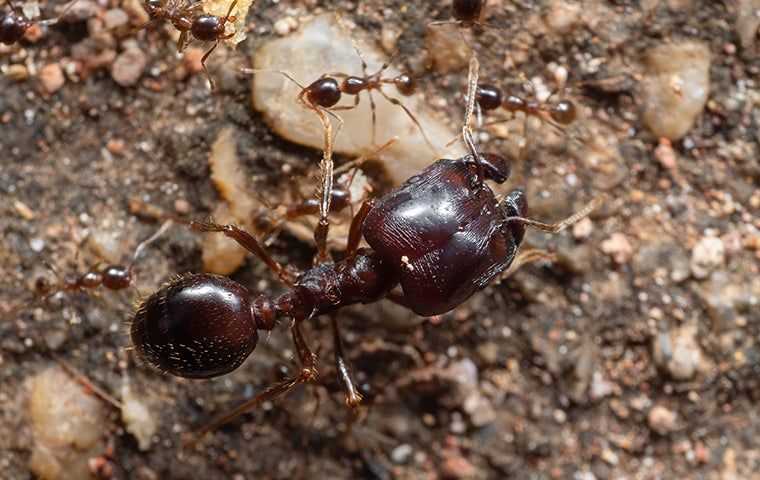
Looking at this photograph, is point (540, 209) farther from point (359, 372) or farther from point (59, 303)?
point (59, 303)

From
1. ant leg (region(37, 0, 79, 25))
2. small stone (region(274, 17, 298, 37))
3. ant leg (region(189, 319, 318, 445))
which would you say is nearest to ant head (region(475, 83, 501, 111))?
small stone (region(274, 17, 298, 37))

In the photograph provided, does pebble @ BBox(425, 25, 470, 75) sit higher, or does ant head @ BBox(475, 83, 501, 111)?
pebble @ BBox(425, 25, 470, 75)

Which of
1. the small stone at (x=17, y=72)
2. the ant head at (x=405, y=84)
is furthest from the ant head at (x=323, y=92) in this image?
the small stone at (x=17, y=72)

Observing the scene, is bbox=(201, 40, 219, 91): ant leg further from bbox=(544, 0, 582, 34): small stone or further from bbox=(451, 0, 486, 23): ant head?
bbox=(544, 0, 582, 34): small stone

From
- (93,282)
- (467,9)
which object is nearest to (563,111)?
(467,9)

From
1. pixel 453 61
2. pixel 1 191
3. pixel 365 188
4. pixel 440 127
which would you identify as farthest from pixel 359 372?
pixel 1 191

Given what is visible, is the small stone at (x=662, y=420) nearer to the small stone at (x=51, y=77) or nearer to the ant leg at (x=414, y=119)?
the ant leg at (x=414, y=119)
